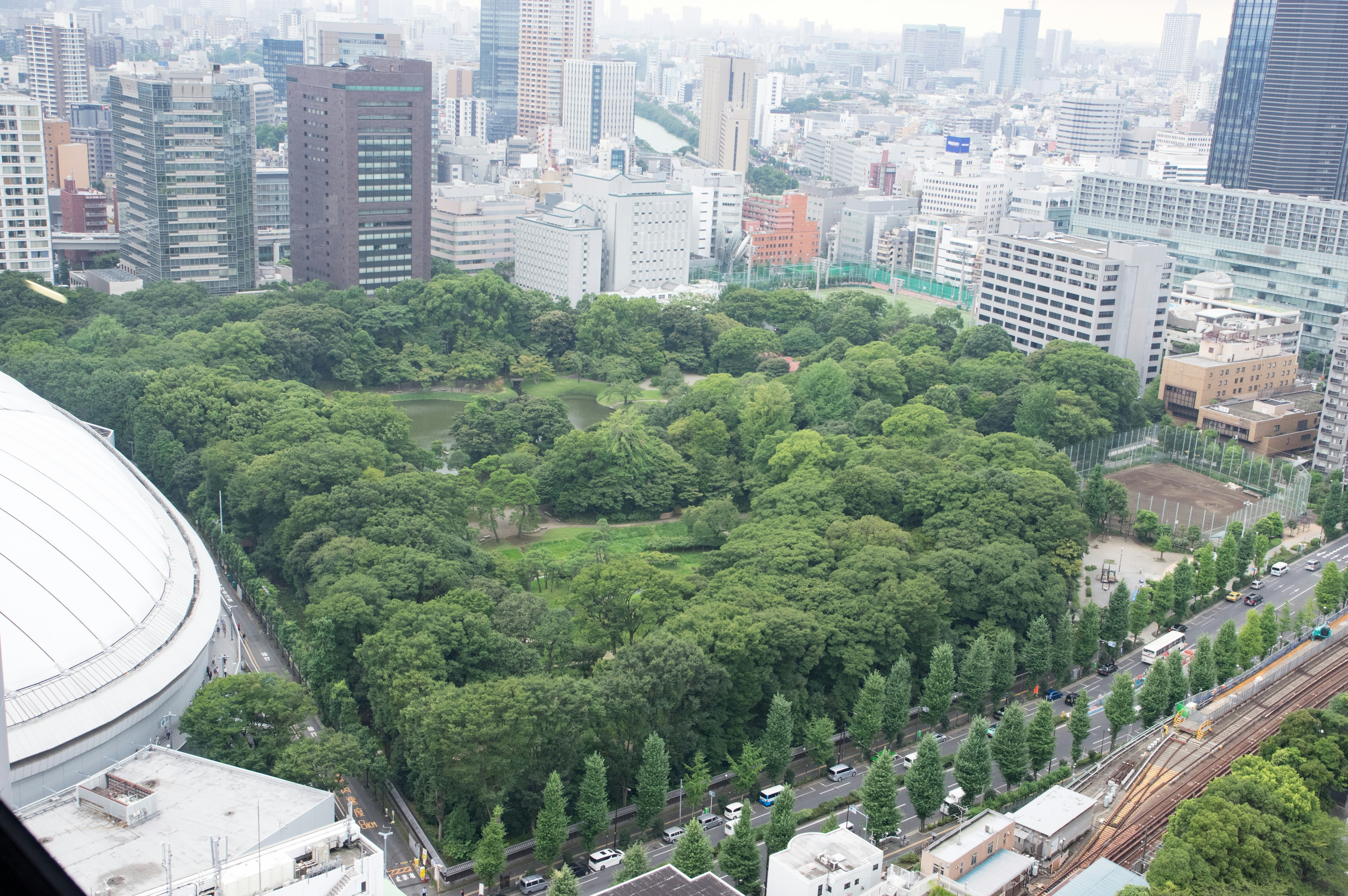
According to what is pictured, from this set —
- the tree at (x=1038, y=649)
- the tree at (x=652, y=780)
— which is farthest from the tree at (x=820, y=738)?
the tree at (x=1038, y=649)

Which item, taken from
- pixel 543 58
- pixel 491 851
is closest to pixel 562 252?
pixel 491 851

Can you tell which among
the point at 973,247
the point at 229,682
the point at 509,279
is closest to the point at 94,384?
the point at 229,682

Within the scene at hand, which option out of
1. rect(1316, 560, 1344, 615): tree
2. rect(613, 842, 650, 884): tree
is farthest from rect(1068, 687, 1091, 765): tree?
rect(1316, 560, 1344, 615): tree

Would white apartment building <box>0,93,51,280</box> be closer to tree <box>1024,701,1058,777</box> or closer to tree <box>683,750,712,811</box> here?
tree <box>683,750,712,811</box>

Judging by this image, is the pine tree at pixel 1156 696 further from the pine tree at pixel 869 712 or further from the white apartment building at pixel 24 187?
the white apartment building at pixel 24 187

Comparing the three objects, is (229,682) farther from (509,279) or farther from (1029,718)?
(509,279)

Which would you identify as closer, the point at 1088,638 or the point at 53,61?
the point at 1088,638

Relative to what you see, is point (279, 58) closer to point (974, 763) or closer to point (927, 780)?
point (974, 763)
